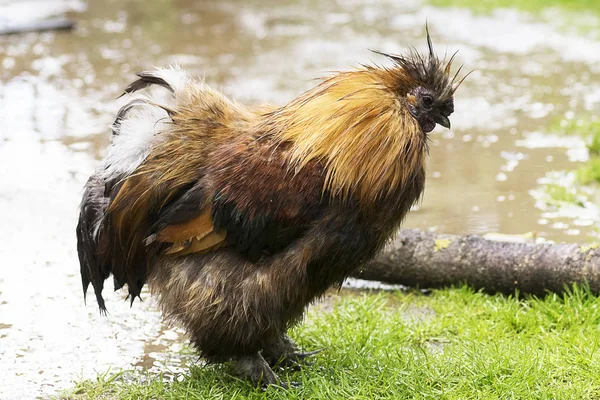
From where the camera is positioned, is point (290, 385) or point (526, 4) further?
point (526, 4)

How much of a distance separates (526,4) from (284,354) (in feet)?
35.9

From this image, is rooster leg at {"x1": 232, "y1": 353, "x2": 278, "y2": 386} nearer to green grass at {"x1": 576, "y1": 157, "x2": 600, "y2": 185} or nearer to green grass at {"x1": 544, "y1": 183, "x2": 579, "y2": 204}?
green grass at {"x1": 544, "y1": 183, "x2": 579, "y2": 204}

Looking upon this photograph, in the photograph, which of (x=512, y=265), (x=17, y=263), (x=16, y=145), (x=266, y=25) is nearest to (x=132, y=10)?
(x=266, y=25)

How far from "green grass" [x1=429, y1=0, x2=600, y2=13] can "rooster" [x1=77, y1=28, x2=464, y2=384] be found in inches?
407

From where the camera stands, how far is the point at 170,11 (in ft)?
46.4

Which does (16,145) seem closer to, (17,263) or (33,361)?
(17,263)

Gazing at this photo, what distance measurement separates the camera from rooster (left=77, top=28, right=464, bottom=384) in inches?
143

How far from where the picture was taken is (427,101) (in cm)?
382

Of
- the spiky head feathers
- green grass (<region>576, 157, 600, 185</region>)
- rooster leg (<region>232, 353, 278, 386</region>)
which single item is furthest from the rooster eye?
green grass (<region>576, 157, 600, 185</region>)

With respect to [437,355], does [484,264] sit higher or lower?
higher

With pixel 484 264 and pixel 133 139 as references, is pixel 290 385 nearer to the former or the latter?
pixel 133 139

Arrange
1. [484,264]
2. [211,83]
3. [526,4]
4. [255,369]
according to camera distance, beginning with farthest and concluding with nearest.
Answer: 1. [526,4]
2. [211,83]
3. [484,264]
4. [255,369]

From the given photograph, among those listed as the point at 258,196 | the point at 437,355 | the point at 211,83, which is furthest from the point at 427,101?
the point at 211,83

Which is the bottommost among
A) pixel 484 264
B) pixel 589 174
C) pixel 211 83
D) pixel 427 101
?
pixel 484 264
